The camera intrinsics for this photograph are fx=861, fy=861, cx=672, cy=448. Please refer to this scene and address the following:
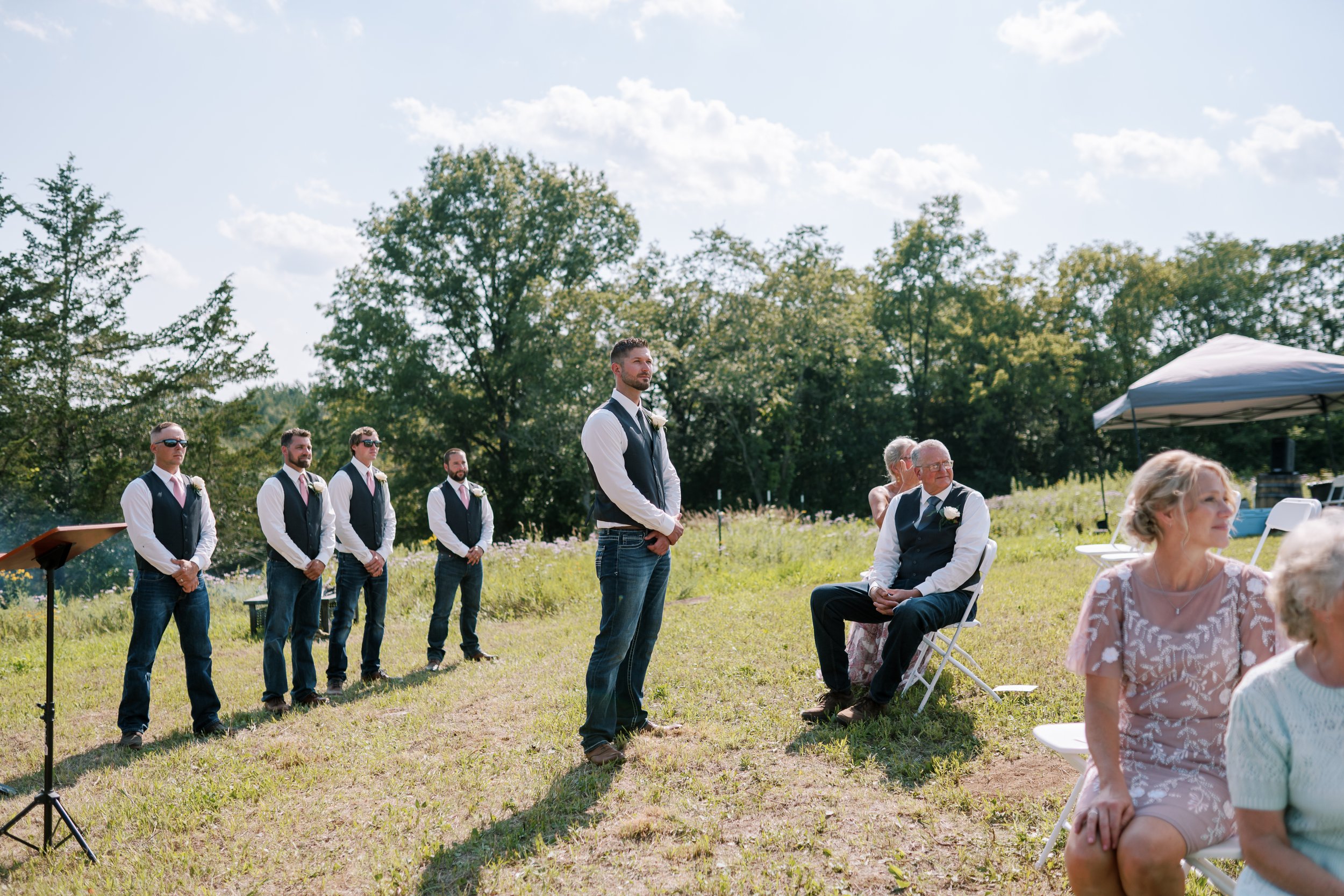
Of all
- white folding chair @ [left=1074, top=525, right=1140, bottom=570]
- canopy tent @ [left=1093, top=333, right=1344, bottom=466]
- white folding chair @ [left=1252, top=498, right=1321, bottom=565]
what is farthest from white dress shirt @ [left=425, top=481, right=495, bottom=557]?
canopy tent @ [left=1093, top=333, right=1344, bottom=466]

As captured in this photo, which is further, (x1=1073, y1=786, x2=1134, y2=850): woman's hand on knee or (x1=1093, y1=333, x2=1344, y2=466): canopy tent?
(x1=1093, y1=333, x2=1344, y2=466): canopy tent

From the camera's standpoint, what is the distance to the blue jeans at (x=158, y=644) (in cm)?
550

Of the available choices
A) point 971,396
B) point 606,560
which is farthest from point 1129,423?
point 971,396

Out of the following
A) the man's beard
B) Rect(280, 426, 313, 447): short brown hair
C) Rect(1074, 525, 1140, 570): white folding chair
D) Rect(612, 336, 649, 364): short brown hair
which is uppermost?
Rect(612, 336, 649, 364): short brown hair

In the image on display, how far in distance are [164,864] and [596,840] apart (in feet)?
6.05

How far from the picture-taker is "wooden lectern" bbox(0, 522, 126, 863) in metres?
3.71

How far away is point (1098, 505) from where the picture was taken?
1531 cm

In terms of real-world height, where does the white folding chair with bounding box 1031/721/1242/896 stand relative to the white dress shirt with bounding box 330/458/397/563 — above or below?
below

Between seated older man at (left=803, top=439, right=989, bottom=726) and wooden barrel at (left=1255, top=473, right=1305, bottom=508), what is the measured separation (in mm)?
10900

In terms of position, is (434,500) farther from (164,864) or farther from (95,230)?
(95,230)

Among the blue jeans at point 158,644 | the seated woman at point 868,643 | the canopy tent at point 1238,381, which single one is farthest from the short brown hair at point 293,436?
the canopy tent at point 1238,381

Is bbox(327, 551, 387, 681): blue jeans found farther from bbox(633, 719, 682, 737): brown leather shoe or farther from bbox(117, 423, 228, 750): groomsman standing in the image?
bbox(633, 719, 682, 737): brown leather shoe

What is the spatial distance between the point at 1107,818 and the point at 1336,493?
12495 mm

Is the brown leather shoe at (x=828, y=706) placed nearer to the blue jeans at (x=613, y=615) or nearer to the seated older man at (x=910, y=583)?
the seated older man at (x=910, y=583)
